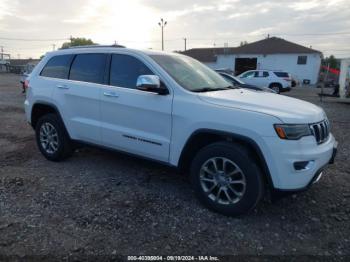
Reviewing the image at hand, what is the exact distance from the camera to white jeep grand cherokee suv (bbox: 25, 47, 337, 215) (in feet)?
10.2

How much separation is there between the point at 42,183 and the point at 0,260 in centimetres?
174

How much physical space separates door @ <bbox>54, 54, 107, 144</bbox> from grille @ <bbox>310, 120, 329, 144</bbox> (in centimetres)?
275

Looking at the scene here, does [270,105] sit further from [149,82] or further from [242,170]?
[149,82]

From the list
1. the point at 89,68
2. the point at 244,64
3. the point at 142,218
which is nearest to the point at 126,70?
the point at 89,68

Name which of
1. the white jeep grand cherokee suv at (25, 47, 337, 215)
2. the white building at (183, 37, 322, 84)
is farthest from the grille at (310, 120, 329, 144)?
the white building at (183, 37, 322, 84)

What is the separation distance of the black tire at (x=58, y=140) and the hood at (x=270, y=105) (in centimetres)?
247

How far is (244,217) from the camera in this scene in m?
3.51

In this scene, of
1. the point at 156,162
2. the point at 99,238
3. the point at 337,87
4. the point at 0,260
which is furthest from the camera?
the point at 337,87

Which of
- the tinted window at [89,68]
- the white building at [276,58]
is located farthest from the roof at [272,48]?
the tinted window at [89,68]

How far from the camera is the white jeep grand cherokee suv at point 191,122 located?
3105mm

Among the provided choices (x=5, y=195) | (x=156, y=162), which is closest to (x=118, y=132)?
(x=156, y=162)

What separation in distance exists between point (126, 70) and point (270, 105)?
1948 mm

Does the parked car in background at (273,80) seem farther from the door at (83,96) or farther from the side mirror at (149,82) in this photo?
the side mirror at (149,82)

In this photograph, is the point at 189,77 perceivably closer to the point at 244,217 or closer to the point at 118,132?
the point at 118,132
